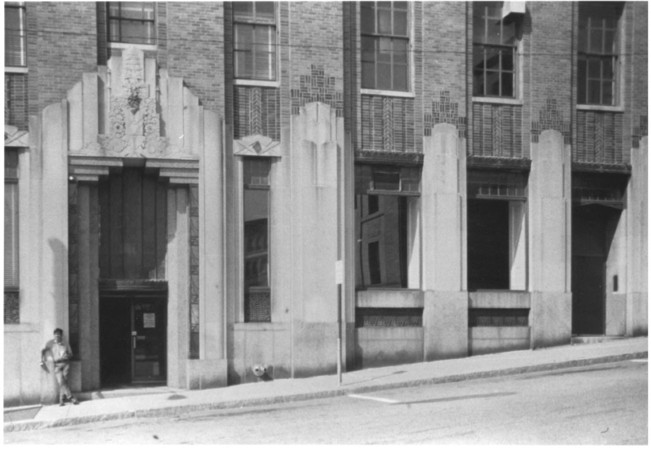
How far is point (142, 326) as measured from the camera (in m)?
18.9

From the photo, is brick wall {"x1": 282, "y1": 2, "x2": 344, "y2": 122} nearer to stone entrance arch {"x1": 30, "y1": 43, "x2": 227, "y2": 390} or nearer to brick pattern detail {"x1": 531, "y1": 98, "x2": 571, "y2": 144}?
stone entrance arch {"x1": 30, "y1": 43, "x2": 227, "y2": 390}

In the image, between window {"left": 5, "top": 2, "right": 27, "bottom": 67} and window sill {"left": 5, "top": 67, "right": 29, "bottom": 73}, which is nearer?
window sill {"left": 5, "top": 67, "right": 29, "bottom": 73}

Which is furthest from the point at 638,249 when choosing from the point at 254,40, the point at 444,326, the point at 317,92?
the point at 254,40

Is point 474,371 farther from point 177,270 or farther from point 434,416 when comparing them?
point 177,270

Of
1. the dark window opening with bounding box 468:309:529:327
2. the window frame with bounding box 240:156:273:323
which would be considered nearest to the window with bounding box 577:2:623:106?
the dark window opening with bounding box 468:309:529:327

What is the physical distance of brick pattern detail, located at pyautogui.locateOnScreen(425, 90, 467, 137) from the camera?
20016mm

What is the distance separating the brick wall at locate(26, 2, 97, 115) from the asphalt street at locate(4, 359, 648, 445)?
693 centimetres

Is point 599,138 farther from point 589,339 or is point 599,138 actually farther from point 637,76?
point 589,339

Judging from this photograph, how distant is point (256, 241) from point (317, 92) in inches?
138

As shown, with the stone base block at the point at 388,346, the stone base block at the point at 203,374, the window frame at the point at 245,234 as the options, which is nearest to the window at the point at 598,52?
the stone base block at the point at 388,346

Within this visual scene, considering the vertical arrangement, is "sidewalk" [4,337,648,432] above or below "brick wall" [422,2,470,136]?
below

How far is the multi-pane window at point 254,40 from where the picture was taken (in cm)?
1917

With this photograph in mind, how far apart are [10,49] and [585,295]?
14.3 metres

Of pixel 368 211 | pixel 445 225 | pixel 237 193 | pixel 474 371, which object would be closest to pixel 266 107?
pixel 237 193
